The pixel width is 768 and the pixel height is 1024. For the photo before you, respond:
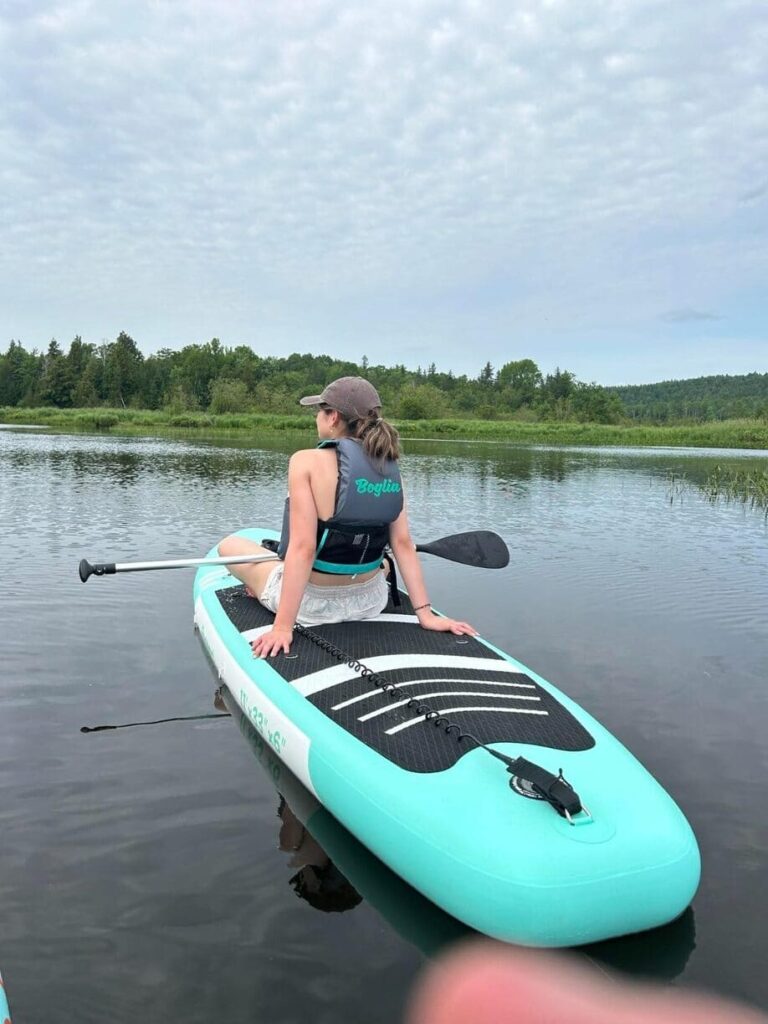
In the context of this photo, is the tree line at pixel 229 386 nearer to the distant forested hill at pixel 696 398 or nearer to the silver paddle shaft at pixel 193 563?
the distant forested hill at pixel 696 398

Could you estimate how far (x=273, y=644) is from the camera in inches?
155

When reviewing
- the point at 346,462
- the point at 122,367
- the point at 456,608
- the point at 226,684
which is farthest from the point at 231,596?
the point at 122,367

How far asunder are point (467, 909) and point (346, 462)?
2.24m

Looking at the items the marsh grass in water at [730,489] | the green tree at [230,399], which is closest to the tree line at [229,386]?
the green tree at [230,399]

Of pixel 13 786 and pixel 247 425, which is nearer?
pixel 13 786

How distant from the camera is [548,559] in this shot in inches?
369

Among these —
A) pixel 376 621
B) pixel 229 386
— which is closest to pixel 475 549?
pixel 376 621

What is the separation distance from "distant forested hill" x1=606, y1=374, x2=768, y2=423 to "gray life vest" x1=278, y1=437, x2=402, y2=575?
330 feet

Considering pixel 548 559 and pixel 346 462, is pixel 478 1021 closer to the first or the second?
pixel 346 462

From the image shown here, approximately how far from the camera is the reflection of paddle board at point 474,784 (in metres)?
2.43

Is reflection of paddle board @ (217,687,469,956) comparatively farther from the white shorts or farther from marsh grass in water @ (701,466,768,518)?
marsh grass in water @ (701,466,768,518)

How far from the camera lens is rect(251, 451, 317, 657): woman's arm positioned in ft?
12.9

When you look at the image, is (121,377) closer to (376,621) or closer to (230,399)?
(230,399)

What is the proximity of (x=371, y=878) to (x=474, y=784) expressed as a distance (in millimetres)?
604
